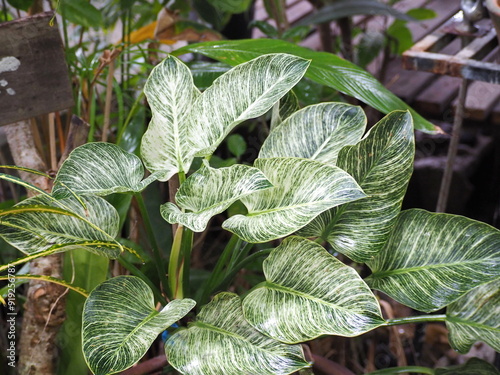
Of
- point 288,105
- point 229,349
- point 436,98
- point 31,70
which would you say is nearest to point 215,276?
point 229,349

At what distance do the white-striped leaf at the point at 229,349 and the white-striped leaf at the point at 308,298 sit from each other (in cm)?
3

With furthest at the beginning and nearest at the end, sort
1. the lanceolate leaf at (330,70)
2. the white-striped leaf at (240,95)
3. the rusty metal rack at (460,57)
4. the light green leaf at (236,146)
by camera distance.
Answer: the light green leaf at (236,146)
the rusty metal rack at (460,57)
the lanceolate leaf at (330,70)
the white-striped leaf at (240,95)

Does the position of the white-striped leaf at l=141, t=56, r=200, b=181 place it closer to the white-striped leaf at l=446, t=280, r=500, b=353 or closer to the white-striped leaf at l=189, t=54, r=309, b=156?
the white-striped leaf at l=189, t=54, r=309, b=156

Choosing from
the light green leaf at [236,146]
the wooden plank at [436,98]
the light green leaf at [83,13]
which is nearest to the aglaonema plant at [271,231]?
the light green leaf at [83,13]

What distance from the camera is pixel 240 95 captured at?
0.73 m

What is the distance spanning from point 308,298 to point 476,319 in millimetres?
260

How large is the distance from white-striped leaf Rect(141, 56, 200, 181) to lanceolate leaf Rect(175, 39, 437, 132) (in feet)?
0.31

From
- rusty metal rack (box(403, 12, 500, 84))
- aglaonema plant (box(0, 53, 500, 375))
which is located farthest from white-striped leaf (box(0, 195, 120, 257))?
rusty metal rack (box(403, 12, 500, 84))

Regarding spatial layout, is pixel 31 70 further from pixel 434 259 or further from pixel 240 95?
pixel 434 259

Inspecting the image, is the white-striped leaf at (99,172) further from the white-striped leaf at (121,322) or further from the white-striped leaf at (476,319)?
the white-striped leaf at (476,319)

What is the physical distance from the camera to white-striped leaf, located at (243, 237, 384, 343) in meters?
0.61

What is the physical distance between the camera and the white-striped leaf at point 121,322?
0.60m

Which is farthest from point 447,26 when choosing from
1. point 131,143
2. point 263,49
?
point 131,143

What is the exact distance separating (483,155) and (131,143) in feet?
3.90
